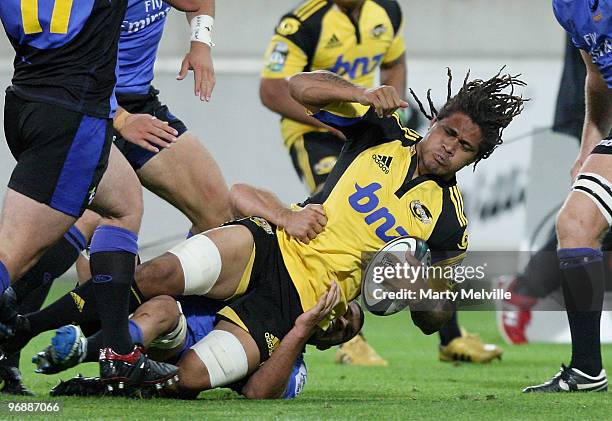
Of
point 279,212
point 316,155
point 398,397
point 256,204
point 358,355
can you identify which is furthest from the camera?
point 316,155

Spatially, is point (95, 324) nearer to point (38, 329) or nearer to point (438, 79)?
point (38, 329)

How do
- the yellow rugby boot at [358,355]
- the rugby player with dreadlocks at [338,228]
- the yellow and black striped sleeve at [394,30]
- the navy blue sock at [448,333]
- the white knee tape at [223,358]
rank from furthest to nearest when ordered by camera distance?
the yellow and black striped sleeve at [394,30] < the navy blue sock at [448,333] < the yellow rugby boot at [358,355] < the rugby player with dreadlocks at [338,228] < the white knee tape at [223,358]

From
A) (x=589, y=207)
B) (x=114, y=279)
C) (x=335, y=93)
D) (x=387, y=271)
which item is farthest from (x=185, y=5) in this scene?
(x=589, y=207)

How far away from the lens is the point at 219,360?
5152 millimetres

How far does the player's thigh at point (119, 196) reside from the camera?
4785 millimetres

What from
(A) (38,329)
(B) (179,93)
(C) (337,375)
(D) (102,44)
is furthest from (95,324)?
(B) (179,93)

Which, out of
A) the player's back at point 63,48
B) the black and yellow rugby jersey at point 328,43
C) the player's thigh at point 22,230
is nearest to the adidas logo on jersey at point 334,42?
the black and yellow rugby jersey at point 328,43

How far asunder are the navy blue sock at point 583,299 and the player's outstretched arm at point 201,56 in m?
1.80

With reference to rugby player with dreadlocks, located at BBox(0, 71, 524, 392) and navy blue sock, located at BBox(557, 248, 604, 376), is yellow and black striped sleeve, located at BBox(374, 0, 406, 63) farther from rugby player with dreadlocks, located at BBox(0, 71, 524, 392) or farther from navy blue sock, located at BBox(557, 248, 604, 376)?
navy blue sock, located at BBox(557, 248, 604, 376)

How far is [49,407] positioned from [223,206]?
171 centimetres

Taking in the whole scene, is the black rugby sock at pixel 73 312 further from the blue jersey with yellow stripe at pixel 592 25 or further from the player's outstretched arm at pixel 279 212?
the blue jersey with yellow stripe at pixel 592 25

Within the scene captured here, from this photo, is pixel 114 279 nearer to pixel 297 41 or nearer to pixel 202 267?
pixel 202 267

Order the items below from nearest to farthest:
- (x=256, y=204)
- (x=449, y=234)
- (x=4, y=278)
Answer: (x=4, y=278) < (x=449, y=234) < (x=256, y=204)

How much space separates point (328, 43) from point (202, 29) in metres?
2.80
